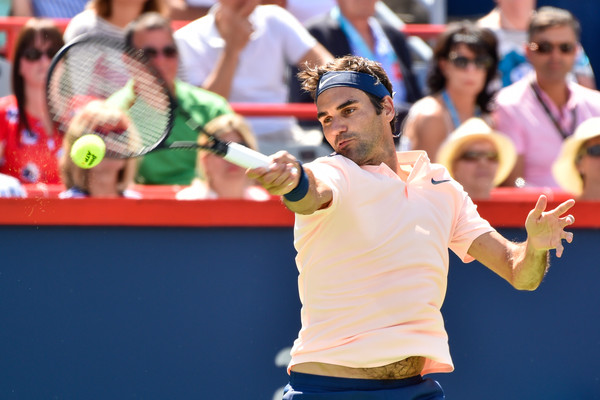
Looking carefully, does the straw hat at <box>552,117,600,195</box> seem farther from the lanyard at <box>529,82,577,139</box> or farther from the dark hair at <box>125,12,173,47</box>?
the dark hair at <box>125,12,173,47</box>

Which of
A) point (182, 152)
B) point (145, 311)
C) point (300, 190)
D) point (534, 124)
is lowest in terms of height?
point (145, 311)

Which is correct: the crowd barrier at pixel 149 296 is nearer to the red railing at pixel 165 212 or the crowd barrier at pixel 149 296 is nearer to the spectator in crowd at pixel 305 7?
the red railing at pixel 165 212

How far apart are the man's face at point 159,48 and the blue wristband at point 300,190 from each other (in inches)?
101

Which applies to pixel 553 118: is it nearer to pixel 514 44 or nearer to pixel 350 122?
pixel 514 44

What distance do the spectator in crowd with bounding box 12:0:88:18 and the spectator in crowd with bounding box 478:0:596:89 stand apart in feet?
8.81

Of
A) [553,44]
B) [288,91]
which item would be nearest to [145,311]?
[288,91]

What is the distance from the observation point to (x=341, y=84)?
292 centimetres

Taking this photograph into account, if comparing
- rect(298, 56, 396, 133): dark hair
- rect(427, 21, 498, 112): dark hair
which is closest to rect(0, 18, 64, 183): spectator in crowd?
rect(427, 21, 498, 112): dark hair

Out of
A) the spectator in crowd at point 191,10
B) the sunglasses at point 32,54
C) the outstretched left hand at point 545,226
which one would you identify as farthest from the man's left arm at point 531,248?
the spectator in crowd at point 191,10

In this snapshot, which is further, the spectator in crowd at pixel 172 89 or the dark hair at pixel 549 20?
the dark hair at pixel 549 20

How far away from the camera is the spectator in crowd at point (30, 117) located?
4906 millimetres

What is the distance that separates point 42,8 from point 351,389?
4.03 metres

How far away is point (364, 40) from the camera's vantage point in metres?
5.83

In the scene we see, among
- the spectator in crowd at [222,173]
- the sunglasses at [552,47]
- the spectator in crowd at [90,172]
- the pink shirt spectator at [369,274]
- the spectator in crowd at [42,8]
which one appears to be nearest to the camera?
the pink shirt spectator at [369,274]
